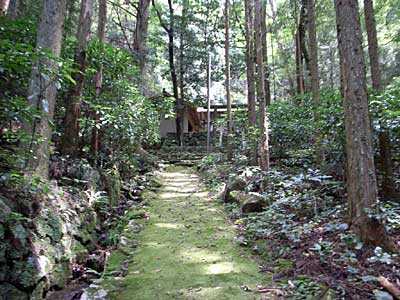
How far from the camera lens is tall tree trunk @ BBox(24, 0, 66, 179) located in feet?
14.5

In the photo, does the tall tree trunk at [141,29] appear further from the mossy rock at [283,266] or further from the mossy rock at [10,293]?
the mossy rock at [10,293]

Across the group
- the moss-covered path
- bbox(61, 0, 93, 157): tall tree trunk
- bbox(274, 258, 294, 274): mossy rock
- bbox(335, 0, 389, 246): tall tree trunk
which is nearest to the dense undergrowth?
bbox(274, 258, 294, 274): mossy rock

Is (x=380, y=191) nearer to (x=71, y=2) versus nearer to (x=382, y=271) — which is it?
(x=382, y=271)

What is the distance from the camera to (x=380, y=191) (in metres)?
5.00

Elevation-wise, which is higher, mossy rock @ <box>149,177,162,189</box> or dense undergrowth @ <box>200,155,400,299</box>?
mossy rock @ <box>149,177,162,189</box>

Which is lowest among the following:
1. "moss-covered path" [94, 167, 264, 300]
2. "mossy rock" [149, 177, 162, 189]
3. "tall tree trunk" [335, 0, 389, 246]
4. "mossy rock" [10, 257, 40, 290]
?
"moss-covered path" [94, 167, 264, 300]

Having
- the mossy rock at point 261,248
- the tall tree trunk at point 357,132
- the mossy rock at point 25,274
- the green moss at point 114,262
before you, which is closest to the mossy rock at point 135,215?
the green moss at point 114,262

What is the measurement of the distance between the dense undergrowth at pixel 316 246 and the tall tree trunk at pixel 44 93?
3236 mm

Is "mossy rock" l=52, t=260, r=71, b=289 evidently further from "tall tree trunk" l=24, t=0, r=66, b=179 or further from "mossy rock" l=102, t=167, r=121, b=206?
"mossy rock" l=102, t=167, r=121, b=206

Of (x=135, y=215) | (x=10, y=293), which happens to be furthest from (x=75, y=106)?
(x=10, y=293)

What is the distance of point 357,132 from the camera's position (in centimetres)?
380

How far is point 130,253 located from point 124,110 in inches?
136

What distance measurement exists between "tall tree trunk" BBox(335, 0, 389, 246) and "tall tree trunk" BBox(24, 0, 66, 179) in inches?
145

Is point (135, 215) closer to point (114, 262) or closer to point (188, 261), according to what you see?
point (114, 262)
